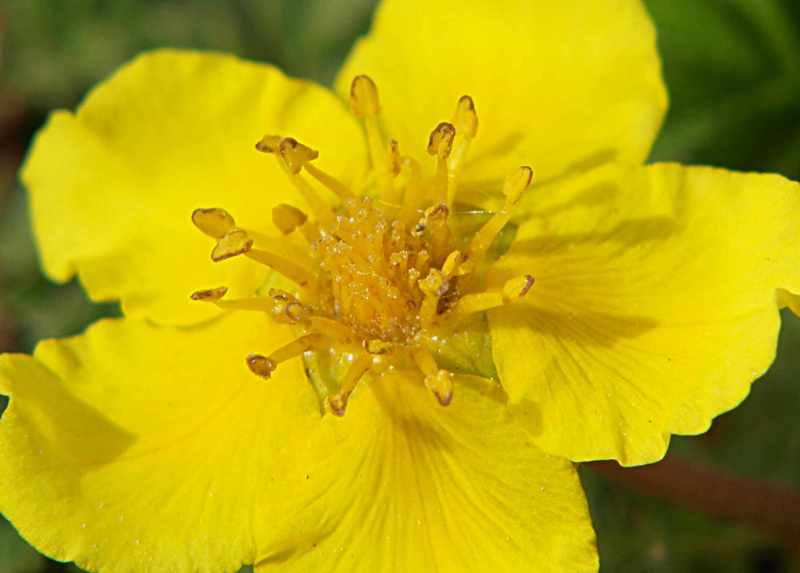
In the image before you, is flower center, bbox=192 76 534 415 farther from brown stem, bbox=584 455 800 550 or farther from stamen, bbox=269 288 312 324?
brown stem, bbox=584 455 800 550

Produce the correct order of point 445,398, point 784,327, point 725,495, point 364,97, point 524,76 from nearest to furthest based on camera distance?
1. point 445,398
2. point 364,97
3. point 524,76
4. point 725,495
5. point 784,327

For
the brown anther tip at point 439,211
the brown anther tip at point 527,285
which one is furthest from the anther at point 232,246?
the brown anther tip at point 527,285

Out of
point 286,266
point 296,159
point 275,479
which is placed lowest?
point 275,479

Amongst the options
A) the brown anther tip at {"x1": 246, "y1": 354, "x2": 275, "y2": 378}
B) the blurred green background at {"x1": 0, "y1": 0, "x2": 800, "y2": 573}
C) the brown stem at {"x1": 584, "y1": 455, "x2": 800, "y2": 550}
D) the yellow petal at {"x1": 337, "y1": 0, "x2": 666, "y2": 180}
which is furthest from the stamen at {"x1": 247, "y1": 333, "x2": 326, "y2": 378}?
the blurred green background at {"x1": 0, "y1": 0, "x2": 800, "y2": 573}

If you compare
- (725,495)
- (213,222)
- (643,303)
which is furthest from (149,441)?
(725,495)

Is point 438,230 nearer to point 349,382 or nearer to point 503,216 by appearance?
point 503,216

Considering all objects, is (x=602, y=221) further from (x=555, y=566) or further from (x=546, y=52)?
(x=555, y=566)

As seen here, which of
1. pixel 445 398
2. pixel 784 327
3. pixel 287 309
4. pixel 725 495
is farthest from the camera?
pixel 784 327
